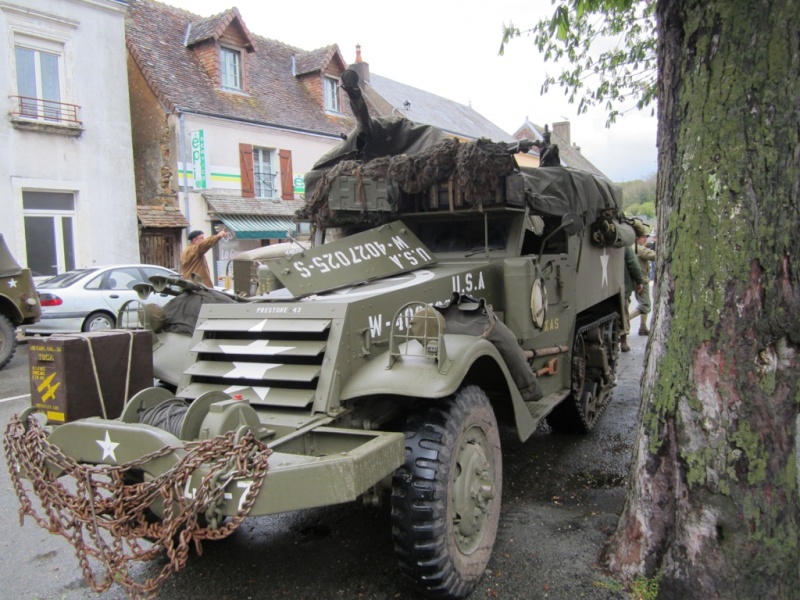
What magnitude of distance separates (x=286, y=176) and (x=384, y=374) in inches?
694

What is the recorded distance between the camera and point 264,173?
19.7 metres

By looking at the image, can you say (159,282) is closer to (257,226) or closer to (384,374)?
(384,374)

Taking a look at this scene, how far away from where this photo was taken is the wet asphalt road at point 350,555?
11.0ft

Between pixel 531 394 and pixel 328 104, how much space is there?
2024cm

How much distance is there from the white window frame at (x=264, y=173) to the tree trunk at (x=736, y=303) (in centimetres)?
1720

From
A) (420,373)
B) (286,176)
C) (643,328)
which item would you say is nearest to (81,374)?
(420,373)

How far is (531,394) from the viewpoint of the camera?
399 centimetres

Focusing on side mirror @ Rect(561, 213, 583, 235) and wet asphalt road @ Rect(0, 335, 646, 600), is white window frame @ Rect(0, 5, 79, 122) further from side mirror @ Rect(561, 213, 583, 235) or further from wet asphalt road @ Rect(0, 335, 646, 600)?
side mirror @ Rect(561, 213, 583, 235)

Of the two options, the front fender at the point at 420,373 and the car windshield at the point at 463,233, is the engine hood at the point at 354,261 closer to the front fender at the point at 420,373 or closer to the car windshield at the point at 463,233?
the car windshield at the point at 463,233

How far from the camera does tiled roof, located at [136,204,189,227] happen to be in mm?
16625

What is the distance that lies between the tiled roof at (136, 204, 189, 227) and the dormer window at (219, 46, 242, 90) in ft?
14.1

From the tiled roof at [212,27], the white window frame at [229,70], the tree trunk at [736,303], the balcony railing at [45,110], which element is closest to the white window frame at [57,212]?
the balcony railing at [45,110]

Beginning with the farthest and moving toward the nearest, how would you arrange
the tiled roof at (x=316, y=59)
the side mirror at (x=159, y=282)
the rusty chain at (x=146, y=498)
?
the tiled roof at (x=316, y=59)
the side mirror at (x=159, y=282)
the rusty chain at (x=146, y=498)

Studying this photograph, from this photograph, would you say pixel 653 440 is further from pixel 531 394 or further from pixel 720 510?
pixel 531 394
